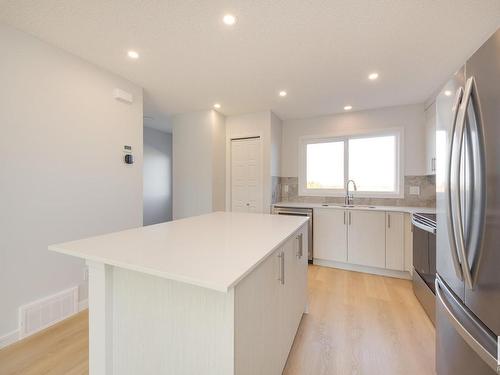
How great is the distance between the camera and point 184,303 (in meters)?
0.89

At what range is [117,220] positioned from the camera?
2.52m

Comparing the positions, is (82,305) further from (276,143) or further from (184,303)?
(276,143)

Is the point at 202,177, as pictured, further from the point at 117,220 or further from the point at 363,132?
the point at 363,132

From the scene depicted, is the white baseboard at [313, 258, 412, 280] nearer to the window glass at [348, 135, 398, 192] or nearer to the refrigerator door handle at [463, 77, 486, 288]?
the window glass at [348, 135, 398, 192]

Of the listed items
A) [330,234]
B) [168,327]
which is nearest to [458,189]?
[168,327]

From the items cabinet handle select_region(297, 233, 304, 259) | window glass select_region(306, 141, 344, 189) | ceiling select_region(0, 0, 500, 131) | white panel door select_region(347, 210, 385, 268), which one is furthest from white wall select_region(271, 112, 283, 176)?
cabinet handle select_region(297, 233, 304, 259)

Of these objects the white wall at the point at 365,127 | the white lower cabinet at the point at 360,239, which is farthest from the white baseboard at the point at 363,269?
the white wall at the point at 365,127

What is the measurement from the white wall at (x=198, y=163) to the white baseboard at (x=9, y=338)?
7.81 ft

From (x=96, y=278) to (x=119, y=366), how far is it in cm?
45

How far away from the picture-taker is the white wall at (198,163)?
3672 millimetres

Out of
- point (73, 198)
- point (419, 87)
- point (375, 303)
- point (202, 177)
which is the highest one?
point (419, 87)

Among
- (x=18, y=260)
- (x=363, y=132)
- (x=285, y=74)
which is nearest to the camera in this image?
(x=18, y=260)

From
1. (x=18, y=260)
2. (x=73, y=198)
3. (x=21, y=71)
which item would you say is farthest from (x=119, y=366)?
(x=21, y=71)

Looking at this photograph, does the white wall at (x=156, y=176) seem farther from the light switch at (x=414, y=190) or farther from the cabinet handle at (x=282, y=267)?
the light switch at (x=414, y=190)
